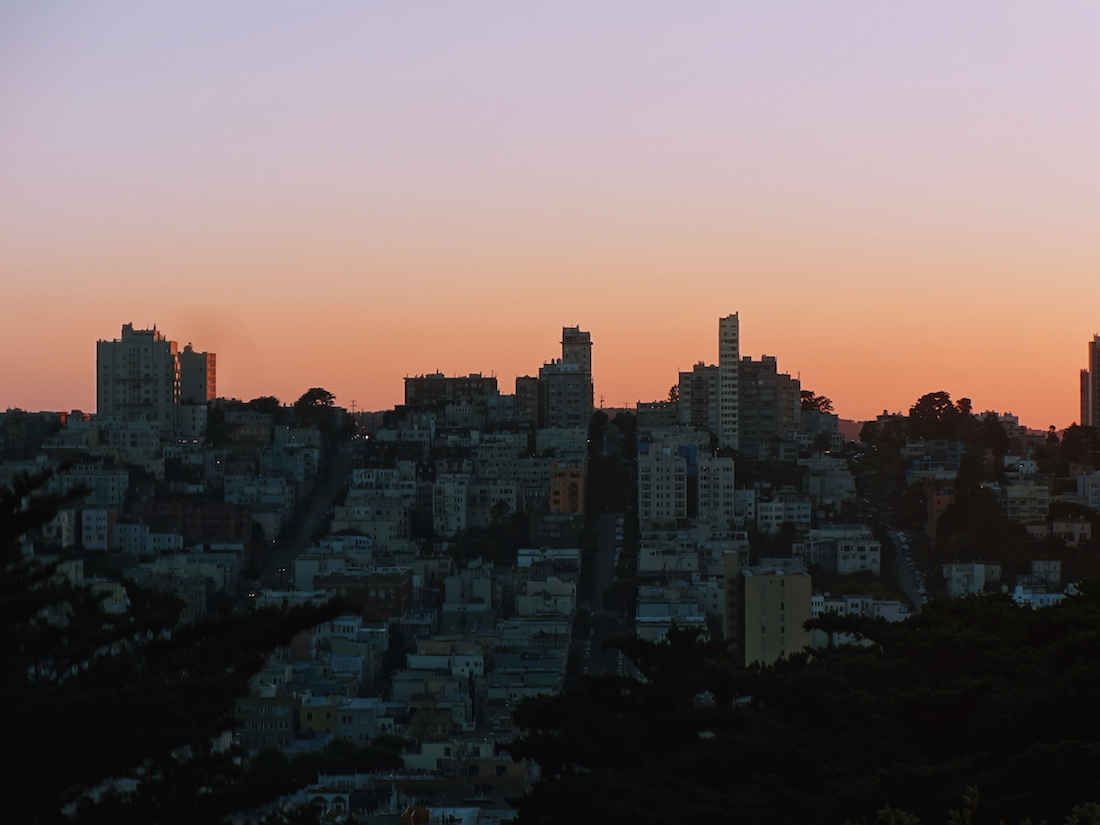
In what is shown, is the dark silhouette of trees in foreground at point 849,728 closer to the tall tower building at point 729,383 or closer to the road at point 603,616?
the road at point 603,616

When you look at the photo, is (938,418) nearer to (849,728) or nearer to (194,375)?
(194,375)

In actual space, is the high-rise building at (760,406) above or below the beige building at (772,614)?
above

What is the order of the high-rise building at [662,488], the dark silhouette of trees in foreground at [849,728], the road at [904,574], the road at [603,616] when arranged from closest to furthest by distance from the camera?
the dark silhouette of trees in foreground at [849,728] → the road at [603,616] → the road at [904,574] → the high-rise building at [662,488]

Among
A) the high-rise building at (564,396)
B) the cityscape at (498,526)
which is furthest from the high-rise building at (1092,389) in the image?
the high-rise building at (564,396)

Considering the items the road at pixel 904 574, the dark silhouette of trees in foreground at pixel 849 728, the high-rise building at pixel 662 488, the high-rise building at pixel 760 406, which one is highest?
the high-rise building at pixel 760 406

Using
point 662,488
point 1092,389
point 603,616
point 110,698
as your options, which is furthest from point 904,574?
point 110,698

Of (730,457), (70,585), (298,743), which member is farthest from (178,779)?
(730,457)

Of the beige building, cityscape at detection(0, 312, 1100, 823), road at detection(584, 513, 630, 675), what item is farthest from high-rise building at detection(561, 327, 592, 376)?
the beige building
